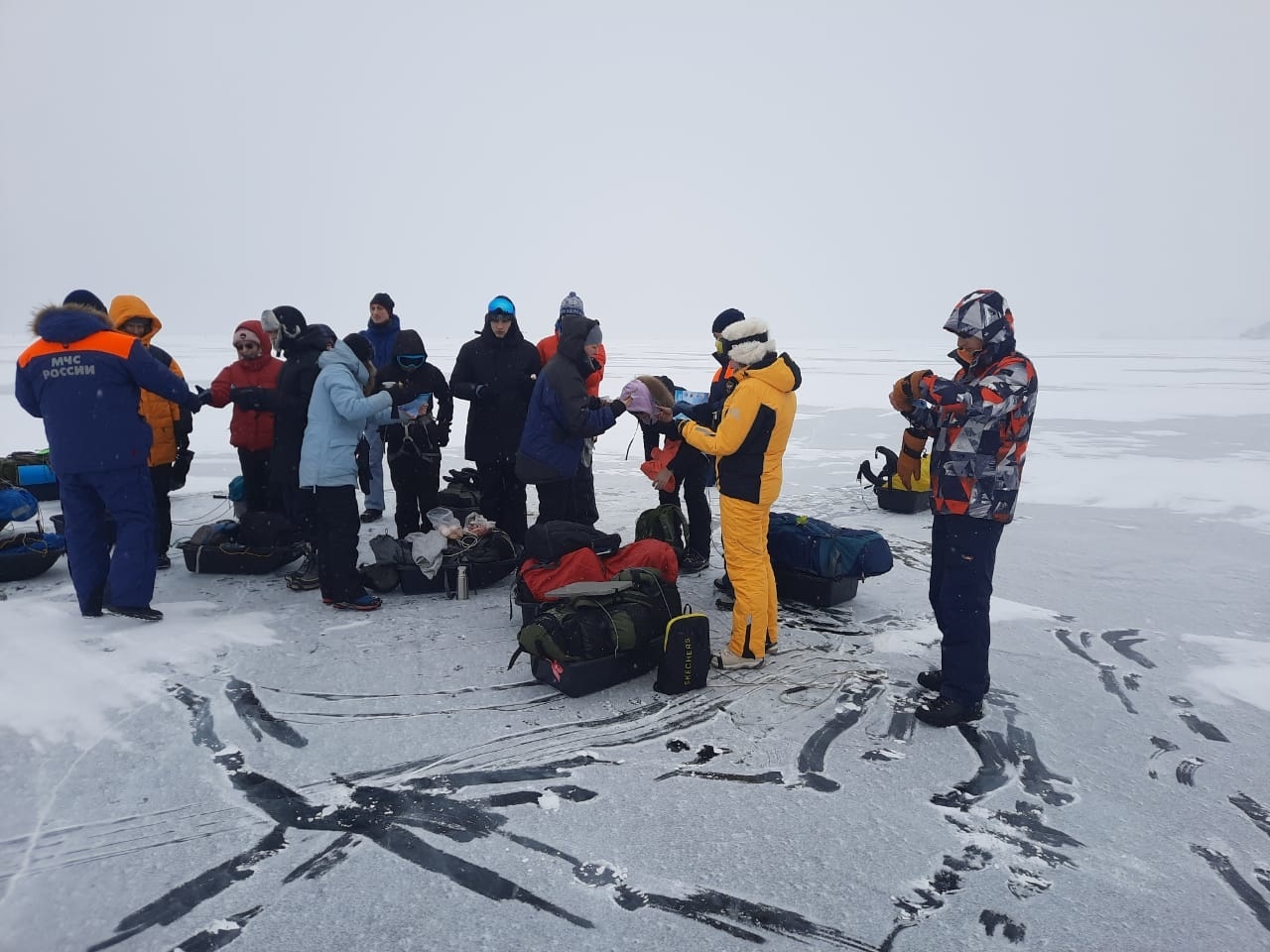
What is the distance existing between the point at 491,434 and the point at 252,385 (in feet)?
6.04

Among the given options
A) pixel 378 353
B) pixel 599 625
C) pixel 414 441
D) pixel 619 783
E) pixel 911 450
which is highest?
pixel 378 353

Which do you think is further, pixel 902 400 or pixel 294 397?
pixel 294 397

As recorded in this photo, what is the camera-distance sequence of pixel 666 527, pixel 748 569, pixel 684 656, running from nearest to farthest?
pixel 684 656 < pixel 748 569 < pixel 666 527

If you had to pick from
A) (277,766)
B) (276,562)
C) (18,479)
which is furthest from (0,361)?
(277,766)

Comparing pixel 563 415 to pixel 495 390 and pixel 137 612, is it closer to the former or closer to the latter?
pixel 495 390

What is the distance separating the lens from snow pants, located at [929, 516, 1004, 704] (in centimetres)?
350

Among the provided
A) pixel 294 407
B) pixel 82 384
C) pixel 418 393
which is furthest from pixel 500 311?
pixel 82 384

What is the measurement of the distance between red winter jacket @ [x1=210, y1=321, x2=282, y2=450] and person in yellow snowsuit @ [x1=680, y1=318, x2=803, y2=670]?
3.53 m

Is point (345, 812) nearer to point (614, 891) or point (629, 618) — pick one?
point (614, 891)

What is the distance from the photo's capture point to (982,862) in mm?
2598

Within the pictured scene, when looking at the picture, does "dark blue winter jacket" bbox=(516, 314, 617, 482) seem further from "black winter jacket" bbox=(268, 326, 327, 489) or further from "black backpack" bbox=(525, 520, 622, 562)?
"black winter jacket" bbox=(268, 326, 327, 489)

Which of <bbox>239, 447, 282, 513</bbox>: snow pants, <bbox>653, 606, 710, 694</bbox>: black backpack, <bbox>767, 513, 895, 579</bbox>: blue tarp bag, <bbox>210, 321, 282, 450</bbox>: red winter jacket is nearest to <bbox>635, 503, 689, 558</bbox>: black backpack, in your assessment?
<bbox>767, 513, 895, 579</bbox>: blue tarp bag

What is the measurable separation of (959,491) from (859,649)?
1373mm

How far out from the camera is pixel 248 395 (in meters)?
5.45
